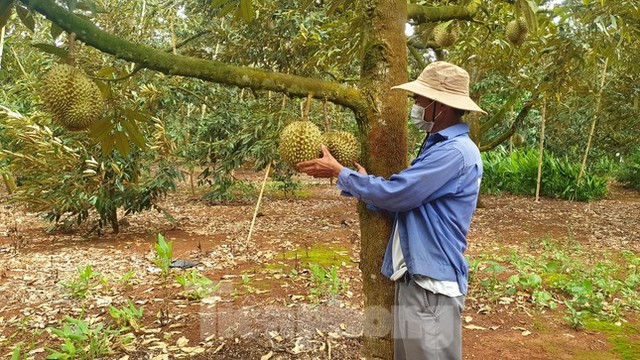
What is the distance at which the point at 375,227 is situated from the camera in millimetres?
1770

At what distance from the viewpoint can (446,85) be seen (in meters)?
1.79

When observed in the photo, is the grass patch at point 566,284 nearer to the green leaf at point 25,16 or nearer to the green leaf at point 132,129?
the green leaf at point 132,129

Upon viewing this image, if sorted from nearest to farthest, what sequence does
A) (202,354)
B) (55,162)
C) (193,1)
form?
(202,354) → (55,162) → (193,1)

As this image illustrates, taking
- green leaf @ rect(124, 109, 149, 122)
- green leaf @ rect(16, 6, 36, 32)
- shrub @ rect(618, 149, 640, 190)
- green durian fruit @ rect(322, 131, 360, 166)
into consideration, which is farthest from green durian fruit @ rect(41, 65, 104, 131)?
shrub @ rect(618, 149, 640, 190)

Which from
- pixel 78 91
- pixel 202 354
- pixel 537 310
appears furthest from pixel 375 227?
pixel 537 310

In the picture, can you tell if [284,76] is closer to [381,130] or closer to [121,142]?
[381,130]

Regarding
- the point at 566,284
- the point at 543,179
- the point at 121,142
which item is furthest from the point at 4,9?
the point at 543,179

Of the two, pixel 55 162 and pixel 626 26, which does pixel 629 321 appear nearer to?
pixel 626 26

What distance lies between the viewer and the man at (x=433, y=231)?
1675 mm

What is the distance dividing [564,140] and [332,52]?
10.4 metres

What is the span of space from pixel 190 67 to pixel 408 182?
83 cm

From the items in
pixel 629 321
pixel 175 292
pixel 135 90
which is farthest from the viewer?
pixel 135 90

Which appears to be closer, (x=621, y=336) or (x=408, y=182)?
(x=408, y=182)

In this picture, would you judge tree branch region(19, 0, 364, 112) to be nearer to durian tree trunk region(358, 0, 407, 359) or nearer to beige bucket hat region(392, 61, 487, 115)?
durian tree trunk region(358, 0, 407, 359)
